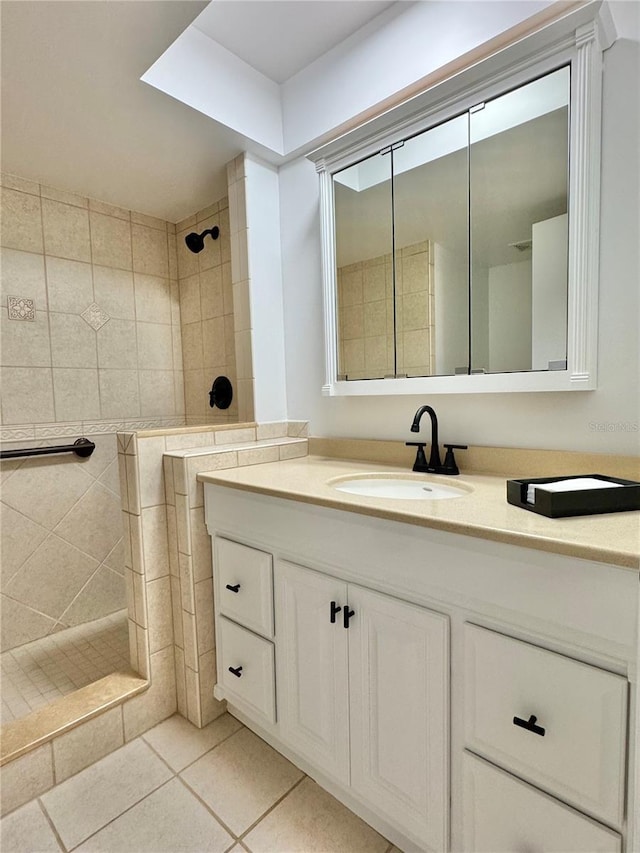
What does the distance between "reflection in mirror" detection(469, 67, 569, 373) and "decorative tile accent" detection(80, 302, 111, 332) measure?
1772 mm

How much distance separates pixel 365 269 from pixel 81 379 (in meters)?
1.47

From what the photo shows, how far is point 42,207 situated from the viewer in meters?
1.95

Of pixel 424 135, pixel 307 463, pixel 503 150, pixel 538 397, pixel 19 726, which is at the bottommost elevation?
pixel 19 726

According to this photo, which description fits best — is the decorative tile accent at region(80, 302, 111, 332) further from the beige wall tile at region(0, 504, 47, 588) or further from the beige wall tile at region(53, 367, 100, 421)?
the beige wall tile at region(0, 504, 47, 588)

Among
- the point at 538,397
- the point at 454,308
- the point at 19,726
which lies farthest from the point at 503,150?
the point at 19,726

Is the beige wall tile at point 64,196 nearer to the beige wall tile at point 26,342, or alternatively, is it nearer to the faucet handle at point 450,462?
the beige wall tile at point 26,342

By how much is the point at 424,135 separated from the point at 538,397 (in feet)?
2.99

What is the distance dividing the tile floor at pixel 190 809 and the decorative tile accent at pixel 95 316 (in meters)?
1.78

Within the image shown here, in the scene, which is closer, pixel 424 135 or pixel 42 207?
pixel 424 135

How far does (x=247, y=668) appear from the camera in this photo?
1322 millimetres

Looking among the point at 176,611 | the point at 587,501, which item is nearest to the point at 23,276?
the point at 176,611

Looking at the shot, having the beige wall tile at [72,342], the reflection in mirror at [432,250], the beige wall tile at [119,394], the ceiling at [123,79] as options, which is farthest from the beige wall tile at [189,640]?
the ceiling at [123,79]

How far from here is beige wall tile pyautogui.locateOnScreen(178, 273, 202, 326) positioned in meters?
2.32

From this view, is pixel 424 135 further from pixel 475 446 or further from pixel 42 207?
pixel 42 207
